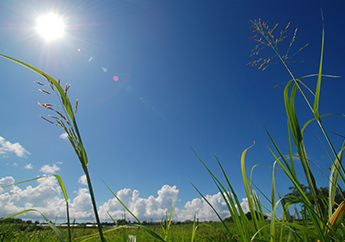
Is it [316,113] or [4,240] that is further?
[4,240]

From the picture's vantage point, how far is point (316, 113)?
119 centimetres

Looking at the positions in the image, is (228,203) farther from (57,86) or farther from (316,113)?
(57,86)

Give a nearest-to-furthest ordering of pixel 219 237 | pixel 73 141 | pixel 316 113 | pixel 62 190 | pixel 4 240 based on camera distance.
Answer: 1. pixel 73 141
2. pixel 62 190
3. pixel 316 113
4. pixel 4 240
5. pixel 219 237

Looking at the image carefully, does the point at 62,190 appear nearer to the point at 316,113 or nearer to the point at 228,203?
the point at 228,203

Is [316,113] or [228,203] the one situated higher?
[316,113]

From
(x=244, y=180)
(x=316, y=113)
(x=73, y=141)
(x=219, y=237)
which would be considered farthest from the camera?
(x=219, y=237)

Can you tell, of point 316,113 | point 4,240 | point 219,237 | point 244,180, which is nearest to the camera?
point 316,113

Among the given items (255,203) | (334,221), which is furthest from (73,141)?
(334,221)

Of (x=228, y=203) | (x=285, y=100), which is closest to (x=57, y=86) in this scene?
(x=228, y=203)

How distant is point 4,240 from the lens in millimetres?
2484

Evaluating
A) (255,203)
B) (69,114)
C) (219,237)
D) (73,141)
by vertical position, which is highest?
(69,114)

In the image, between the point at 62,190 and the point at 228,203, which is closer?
the point at 62,190

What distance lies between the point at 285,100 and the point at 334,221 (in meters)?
0.82

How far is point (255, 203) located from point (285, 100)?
826mm
